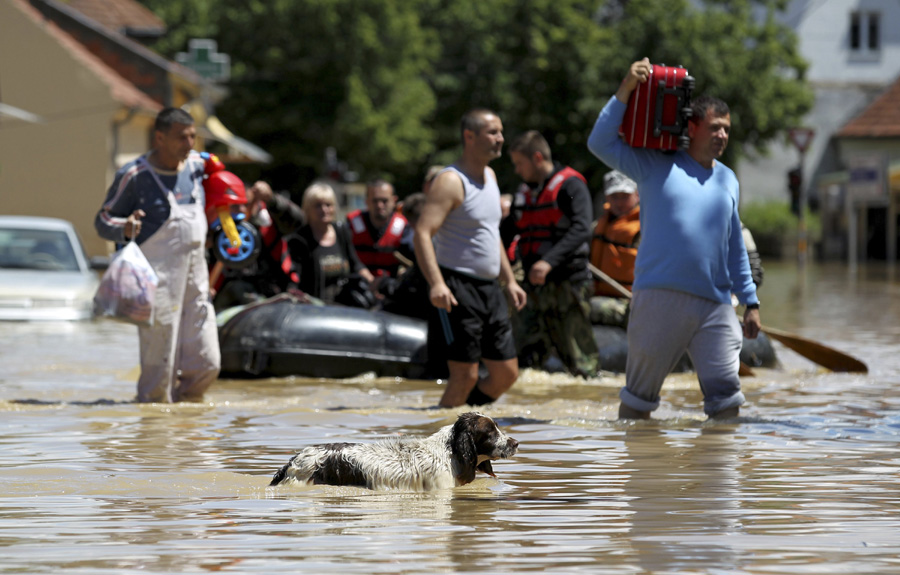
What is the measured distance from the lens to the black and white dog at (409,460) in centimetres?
660

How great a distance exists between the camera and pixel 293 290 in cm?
1336

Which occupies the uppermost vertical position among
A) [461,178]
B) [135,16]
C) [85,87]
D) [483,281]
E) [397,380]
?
[135,16]

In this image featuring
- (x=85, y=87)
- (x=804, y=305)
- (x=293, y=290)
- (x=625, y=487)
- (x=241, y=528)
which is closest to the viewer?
(x=241, y=528)

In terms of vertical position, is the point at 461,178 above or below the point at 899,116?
below

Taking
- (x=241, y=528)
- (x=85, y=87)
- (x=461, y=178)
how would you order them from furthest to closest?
(x=85, y=87)
(x=461, y=178)
(x=241, y=528)

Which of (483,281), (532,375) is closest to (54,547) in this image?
(483,281)

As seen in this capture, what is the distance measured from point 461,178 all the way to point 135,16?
42273 mm

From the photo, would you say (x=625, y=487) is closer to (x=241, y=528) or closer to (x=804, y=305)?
(x=241, y=528)

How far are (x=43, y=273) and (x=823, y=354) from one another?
1008 cm

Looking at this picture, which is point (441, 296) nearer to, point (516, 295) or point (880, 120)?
point (516, 295)

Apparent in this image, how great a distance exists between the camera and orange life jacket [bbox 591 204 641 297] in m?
12.6

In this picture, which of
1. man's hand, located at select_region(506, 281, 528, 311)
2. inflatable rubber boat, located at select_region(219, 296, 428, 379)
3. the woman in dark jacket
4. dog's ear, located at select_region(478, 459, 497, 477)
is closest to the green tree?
the woman in dark jacket

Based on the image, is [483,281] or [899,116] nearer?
[483,281]

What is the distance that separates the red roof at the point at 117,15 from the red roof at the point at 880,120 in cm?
2354
